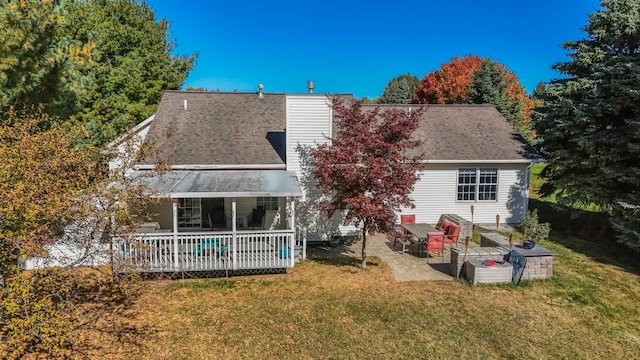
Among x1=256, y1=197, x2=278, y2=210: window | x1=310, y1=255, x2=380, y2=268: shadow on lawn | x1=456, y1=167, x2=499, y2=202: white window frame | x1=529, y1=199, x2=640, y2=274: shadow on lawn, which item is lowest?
x1=310, y1=255, x2=380, y2=268: shadow on lawn

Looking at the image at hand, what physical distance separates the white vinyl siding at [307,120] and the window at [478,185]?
754 cm

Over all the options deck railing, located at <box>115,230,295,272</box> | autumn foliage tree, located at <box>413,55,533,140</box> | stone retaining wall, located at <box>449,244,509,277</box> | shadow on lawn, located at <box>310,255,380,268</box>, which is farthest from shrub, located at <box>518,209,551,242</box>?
autumn foliage tree, located at <box>413,55,533,140</box>

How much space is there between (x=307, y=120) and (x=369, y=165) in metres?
4.25

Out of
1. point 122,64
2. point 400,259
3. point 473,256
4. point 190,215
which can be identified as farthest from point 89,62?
point 122,64

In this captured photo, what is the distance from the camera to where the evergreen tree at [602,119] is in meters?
13.4

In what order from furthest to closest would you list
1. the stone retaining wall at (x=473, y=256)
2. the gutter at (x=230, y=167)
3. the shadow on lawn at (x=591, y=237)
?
the gutter at (x=230, y=167) < the shadow on lawn at (x=591, y=237) < the stone retaining wall at (x=473, y=256)

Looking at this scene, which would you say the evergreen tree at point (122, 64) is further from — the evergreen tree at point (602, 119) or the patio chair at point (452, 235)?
the evergreen tree at point (602, 119)

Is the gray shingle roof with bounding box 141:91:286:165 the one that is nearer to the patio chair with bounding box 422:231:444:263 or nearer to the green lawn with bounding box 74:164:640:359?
the green lawn with bounding box 74:164:640:359

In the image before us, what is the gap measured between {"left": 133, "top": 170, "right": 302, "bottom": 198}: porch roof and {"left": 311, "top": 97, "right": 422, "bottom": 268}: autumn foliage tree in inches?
56.6

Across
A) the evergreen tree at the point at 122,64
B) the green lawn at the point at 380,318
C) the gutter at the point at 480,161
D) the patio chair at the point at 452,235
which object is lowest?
the green lawn at the point at 380,318

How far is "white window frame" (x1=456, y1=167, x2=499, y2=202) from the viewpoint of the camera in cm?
1680

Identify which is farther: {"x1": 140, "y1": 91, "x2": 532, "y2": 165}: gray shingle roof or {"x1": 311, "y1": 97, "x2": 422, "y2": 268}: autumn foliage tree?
{"x1": 140, "y1": 91, "x2": 532, "y2": 165}: gray shingle roof

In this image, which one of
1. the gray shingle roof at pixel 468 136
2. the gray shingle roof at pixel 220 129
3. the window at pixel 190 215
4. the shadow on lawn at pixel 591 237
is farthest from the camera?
the gray shingle roof at pixel 468 136

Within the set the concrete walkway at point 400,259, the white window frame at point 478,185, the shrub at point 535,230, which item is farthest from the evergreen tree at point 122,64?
the shrub at point 535,230
